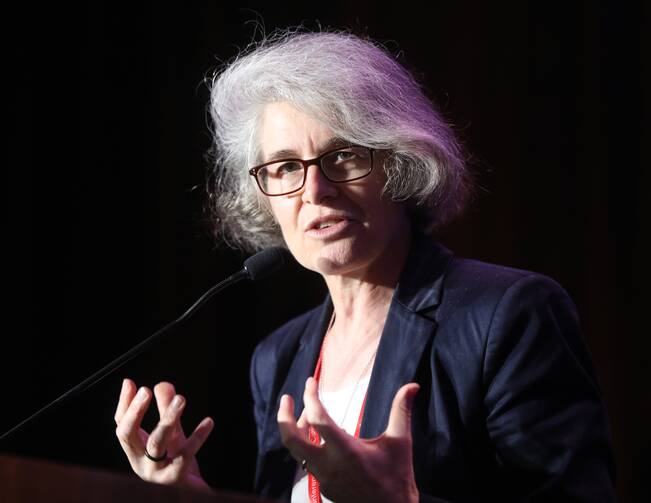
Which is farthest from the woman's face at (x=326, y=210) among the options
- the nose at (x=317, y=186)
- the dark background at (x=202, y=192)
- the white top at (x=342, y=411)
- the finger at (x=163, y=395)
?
the dark background at (x=202, y=192)

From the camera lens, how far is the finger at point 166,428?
139cm

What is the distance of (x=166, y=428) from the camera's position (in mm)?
1401

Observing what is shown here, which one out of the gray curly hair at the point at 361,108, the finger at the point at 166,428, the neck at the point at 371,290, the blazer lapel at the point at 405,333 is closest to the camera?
the finger at the point at 166,428

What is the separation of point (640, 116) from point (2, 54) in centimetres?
223

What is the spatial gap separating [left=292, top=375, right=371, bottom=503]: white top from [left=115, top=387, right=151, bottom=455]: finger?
0.37 meters

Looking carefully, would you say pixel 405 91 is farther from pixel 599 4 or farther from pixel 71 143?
pixel 71 143

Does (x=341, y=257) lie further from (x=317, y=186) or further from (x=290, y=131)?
(x=290, y=131)

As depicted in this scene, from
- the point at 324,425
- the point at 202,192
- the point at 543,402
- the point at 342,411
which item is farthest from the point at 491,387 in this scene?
the point at 202,192

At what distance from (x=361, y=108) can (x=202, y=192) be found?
1.40 meters

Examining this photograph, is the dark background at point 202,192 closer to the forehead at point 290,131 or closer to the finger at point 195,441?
the forehead at point 290,131

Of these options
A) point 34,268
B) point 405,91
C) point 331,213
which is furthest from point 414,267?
point 34,268

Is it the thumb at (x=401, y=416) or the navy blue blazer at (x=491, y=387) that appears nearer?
the thumb at (x=401, y=416)

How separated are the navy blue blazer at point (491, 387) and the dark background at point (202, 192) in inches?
32.8

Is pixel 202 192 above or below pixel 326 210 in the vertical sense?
below
